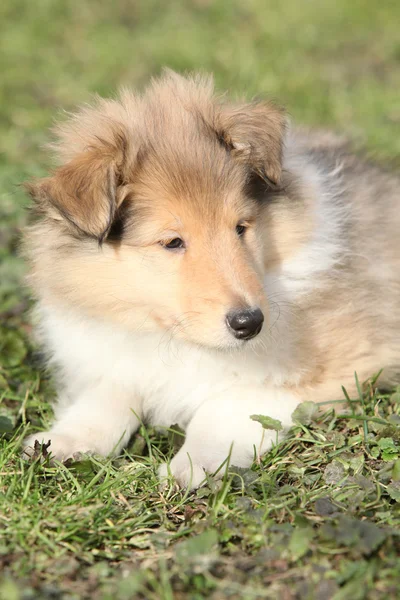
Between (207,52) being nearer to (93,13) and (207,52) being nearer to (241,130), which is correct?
(93,13)

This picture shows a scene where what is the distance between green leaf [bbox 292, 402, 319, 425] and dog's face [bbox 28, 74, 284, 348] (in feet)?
2.27

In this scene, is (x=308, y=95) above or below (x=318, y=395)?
above

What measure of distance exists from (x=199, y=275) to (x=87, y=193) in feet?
1.90

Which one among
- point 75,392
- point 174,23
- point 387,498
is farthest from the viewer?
point 174,23

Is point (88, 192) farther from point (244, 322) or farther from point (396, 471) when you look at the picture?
point (396, 471)

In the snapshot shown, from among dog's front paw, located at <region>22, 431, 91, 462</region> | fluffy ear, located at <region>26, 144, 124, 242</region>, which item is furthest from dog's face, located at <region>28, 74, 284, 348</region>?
dog's front paw, located at <region>22, 431, 91, 462</region>

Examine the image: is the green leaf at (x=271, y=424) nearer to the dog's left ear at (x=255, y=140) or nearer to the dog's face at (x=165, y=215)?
the dog's face at (x=165, y=215)

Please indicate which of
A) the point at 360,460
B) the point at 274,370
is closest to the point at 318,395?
the point at 274,370

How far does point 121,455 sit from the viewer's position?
370cm

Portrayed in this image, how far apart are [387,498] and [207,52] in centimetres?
667

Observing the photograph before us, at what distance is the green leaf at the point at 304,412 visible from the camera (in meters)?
3.65

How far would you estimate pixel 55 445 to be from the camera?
11.9ft

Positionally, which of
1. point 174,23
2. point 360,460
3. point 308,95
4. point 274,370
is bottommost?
point 360,460

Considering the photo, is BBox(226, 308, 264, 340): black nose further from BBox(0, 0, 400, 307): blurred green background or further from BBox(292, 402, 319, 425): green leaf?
BBox(0, 0, 400, 307): blurred green background
